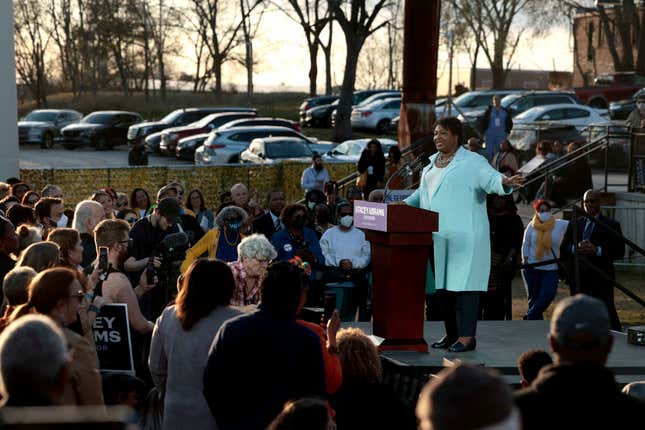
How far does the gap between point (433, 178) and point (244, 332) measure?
161 inches

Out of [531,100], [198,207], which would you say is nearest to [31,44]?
[531,100]

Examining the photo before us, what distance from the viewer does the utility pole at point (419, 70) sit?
21062 millimetres

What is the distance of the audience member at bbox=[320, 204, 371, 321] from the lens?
12547 millimetres

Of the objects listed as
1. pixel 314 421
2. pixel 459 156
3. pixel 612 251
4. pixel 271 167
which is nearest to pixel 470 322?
pixel 459 156

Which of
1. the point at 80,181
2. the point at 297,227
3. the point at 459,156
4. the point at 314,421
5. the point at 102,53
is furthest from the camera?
the point at 102,53

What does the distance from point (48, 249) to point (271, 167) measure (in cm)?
1904

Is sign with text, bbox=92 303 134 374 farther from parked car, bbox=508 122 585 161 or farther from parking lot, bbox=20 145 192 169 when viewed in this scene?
parking lot, bbox=20 145 192 169

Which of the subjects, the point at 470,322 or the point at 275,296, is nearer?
the point at 275,296

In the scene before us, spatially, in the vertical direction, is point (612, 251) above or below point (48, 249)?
below

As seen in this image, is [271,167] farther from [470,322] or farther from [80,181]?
[470,322]

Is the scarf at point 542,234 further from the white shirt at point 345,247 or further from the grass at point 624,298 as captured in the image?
the white shirt at point 345,247

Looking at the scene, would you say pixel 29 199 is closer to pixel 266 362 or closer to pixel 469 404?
pixel 266 362

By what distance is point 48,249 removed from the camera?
730cm

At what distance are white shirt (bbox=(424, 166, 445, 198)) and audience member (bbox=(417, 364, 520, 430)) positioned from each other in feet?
18.9
